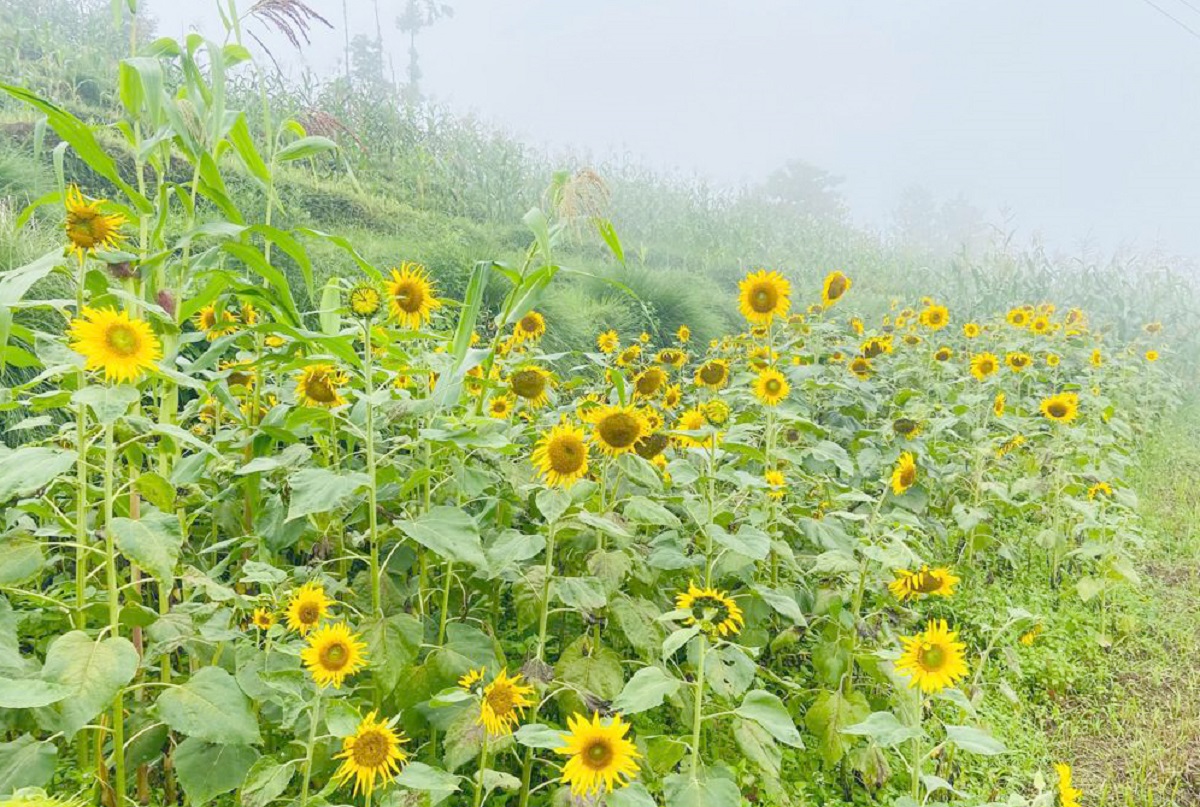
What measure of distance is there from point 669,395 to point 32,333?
1.67 m

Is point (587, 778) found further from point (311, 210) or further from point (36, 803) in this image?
point (311, 210)

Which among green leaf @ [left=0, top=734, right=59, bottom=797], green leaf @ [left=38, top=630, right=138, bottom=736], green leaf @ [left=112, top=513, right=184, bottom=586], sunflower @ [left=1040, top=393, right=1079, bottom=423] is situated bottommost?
sunflower @ [left=1040, top=393, right=1079, bottom=423]

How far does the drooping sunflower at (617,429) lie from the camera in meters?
1.42

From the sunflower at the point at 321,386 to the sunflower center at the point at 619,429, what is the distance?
1.59ft

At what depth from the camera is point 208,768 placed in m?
1.06

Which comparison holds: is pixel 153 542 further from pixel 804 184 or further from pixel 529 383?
pixel 804 184

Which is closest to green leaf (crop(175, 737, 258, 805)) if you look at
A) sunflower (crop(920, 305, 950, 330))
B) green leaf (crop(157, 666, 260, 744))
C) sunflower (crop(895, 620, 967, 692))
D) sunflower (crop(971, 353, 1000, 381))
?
green leaf (crop(157, 666, 260, 744))

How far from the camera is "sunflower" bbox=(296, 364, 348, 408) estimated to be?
141 centimetres

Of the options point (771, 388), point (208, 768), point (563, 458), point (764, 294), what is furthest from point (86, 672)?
point (764, 294)

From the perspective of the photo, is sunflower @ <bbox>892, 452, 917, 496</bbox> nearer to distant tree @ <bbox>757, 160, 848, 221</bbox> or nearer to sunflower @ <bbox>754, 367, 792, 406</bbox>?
sunflower @ <bbox>754, 367, 792, 406</bbox>

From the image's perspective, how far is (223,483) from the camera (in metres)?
1.65

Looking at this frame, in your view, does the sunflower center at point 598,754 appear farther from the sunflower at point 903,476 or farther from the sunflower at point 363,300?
the sunflower at point 903,476

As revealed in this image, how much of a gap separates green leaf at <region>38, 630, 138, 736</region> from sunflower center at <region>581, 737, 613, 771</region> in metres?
0.54

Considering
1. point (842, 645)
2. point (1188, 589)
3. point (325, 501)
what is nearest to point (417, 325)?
point (325, 501)
